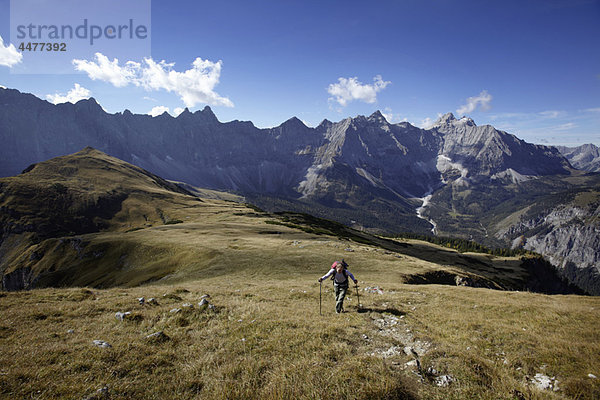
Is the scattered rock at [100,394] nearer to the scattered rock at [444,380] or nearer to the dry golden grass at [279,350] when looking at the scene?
the dry golden grass at [279,350]

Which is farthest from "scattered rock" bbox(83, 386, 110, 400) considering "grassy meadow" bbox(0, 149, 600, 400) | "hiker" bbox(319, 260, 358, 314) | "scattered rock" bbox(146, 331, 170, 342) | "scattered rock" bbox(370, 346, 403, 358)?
"hiker" bbox(319, 260, 358, 314)

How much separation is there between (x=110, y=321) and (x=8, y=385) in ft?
22.2

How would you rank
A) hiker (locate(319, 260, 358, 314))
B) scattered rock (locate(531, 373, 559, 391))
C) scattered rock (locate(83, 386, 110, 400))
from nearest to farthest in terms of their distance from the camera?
scattered rock (locate(83, 386, 110, 400)), scattered rock (locate(531, 373, 559, 391)), hiker (locate(319, 260, 358, 314))

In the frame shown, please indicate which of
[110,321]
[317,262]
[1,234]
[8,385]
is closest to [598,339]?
[8,385]

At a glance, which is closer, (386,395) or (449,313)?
(386,395)

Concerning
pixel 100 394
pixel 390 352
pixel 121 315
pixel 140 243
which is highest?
pixel 100 394

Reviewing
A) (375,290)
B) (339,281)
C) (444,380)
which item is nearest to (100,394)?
(444,380)

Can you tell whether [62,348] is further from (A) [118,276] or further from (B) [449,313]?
(A) [118,276]

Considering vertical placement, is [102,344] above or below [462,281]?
above

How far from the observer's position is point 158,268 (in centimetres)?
4544

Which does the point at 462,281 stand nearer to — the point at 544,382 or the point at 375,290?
the point at 375,290

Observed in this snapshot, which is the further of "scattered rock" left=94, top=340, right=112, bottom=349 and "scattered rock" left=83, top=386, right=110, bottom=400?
"scattered rock" left=94, top=340, right=112, bottom=349

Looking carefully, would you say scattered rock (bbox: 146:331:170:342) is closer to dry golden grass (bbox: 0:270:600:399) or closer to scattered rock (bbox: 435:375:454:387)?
dry golden grass (bbox: 0:270:600:399)

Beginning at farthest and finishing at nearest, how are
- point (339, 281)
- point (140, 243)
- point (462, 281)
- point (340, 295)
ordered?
point (140, 243) < point (462, 281) < point (339, 281) < point (340, 295)
